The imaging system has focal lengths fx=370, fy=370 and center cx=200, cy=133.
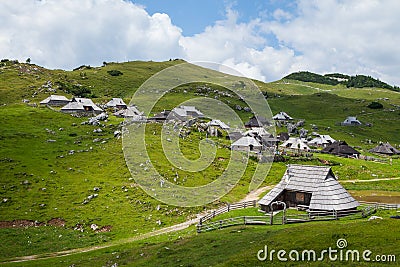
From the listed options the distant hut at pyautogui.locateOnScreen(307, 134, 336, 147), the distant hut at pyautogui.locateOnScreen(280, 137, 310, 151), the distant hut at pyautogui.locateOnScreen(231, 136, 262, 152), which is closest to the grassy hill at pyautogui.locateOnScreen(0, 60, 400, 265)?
the distant hut at pyautogui.locateOnScreen(307, 134, 336, 147)

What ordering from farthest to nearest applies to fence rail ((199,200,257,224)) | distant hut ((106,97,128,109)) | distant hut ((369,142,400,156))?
distant hut ((106,97,128,109))
distant hut ((369,142,400,156))
fence rail ((199,200,257,224))

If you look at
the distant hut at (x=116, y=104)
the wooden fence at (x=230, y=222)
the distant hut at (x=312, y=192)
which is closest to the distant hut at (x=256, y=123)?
the distant hut at (x=116, y=104)

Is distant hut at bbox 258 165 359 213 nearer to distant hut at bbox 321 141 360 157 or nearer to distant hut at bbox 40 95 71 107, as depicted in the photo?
distant hut at bbox 321 141 360 157

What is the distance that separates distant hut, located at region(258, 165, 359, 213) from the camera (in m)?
42.6

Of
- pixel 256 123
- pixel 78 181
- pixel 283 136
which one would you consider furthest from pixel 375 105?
pixel 78 181

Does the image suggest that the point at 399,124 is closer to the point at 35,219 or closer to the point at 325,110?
the point at 325,110

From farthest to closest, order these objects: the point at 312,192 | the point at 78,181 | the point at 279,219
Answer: the point at 78,181, the point at 312,192, the point at 279,219

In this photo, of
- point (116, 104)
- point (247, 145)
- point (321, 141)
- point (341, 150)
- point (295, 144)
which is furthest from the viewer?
point (116, 104)

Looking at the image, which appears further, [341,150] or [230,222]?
[341,150]

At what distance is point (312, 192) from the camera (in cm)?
4509

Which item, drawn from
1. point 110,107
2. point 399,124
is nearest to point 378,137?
point 399,124

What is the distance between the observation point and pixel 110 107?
131 m

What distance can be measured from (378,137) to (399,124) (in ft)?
86.6

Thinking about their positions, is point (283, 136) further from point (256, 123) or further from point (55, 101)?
point (55, 101)
